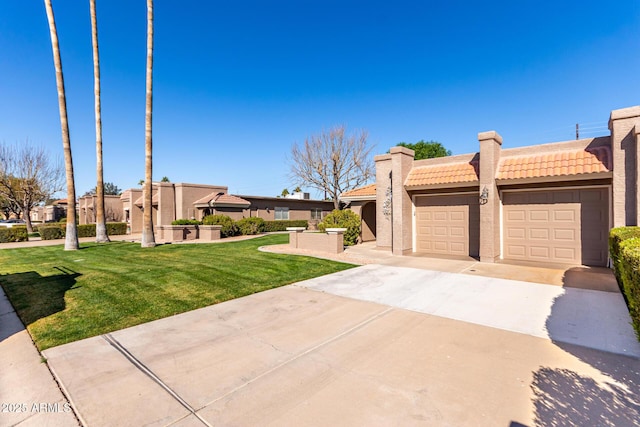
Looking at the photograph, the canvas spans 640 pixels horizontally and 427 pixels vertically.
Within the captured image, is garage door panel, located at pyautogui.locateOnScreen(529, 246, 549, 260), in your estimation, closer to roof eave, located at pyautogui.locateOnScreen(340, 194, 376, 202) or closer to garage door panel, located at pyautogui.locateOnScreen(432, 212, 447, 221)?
garage door panel, located at pyautogui.locateOnScreen(432, 212, 447, 221)

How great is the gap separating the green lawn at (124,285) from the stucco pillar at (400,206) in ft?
11.6

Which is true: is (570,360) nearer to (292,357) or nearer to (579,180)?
(292,357)

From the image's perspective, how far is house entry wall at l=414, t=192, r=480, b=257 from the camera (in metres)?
12.5

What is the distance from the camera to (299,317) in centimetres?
571

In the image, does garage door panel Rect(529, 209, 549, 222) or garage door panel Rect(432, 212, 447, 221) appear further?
garage door panel Rect(432, 212, 447, 221)

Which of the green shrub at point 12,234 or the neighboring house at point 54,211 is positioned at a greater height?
the neighboring house at point 54,211

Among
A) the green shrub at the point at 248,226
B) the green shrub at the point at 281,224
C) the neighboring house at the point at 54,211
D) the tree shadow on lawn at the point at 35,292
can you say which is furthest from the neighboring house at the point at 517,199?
the neighboring house at the point at 54,211

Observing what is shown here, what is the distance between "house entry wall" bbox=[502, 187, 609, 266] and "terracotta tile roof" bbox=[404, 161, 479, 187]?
149cm

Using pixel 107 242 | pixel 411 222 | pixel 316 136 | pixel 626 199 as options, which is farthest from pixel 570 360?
pixel 316 136

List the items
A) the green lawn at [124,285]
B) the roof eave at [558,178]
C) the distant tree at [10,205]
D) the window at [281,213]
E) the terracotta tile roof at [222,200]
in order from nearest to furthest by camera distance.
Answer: the green lawn at [124,285]
the roof eave at [558,178]
the terracotta tile roof at [222,200]
the window at [281,213]
the distant tree at [10,205]

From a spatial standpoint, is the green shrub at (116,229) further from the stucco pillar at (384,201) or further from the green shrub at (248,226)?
the stucco pillar at (384,201)

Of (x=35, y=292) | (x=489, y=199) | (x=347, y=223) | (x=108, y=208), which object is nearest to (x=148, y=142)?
(x=35, y=292)

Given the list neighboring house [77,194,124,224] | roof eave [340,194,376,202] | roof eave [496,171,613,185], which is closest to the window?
roof eave [340,194,376,202]

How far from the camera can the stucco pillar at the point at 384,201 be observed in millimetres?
14155
